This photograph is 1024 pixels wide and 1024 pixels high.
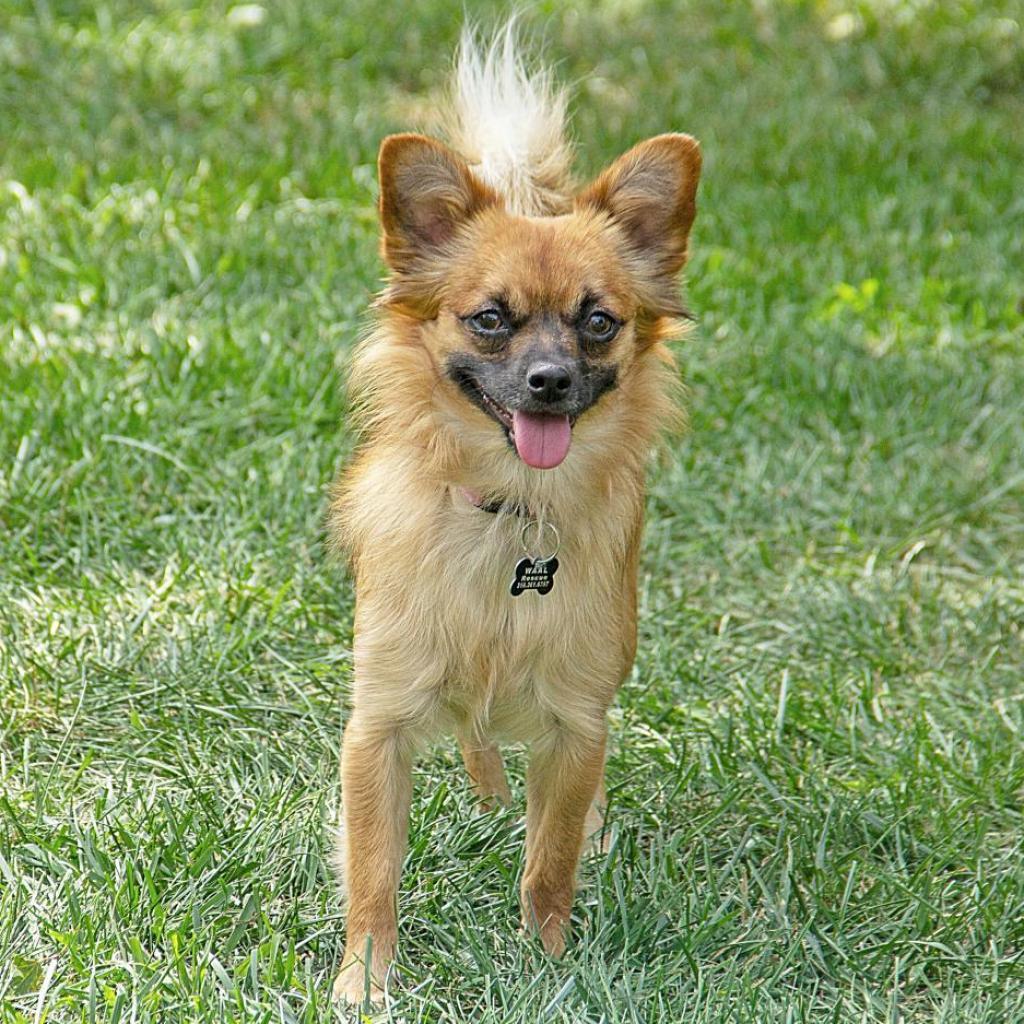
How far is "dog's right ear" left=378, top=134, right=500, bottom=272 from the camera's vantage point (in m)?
3.34

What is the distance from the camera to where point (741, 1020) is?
303 centimetres

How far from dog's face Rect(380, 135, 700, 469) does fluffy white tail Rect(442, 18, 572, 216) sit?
44 cm

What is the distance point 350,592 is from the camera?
4629 millimetres

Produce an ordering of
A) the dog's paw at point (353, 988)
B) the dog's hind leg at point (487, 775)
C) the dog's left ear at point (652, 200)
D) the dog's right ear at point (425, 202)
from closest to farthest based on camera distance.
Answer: the dog's paw at point (353, 988) → the dog's right ear at point (425, 202) → the dog's left ear at point (652, 200) → the dog's hind leg at point (487, 775)

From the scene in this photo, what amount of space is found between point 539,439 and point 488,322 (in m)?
0.28

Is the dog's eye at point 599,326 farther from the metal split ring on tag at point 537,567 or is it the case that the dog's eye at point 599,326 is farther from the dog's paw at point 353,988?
the dog's paw at point 353,988

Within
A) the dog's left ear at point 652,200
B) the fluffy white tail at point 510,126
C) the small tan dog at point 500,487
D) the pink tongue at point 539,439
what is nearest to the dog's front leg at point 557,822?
the small tan dog at point 500,487

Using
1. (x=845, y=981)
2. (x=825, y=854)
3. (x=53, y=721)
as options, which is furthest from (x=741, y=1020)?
(x=53, y=721)

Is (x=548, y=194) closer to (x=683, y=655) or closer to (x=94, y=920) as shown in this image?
(x=683, y=655)

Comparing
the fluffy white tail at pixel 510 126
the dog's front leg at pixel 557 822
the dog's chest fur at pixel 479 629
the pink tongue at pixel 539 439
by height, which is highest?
the fluffy white tail at pixel 510 126

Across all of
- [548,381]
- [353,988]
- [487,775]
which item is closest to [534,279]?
[548,381]

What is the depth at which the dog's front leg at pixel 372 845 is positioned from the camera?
3293 millimetres

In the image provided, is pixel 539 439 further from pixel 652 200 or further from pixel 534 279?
pixel 652 200

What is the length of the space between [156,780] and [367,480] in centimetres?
99
